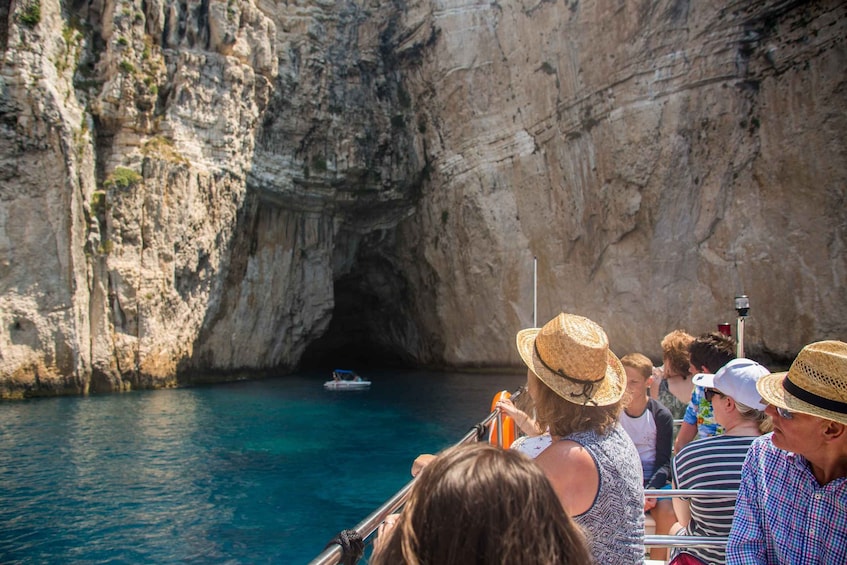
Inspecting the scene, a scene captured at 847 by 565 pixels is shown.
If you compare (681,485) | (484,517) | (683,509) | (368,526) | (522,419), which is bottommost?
(683,509)

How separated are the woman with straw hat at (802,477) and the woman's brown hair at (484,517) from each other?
1.24 meters

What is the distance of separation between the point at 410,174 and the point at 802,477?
27392 millimetres

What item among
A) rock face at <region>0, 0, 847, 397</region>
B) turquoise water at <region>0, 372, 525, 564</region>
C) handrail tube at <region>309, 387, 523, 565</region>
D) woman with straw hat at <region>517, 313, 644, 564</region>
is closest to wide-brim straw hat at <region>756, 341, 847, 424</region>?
woman with straw hat at <region>517, 313, 644, 564</region>

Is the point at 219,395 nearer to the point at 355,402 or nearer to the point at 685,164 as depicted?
the point at 355,402

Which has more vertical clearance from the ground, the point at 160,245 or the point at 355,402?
the point at 160,245

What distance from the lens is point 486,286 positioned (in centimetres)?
2667

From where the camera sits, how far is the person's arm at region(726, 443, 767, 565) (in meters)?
2.05

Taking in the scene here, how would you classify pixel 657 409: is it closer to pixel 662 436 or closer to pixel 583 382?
pixel 662 436

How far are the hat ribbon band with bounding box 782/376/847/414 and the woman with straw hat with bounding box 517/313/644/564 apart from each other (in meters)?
0.55

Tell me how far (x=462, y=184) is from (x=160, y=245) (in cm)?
1288

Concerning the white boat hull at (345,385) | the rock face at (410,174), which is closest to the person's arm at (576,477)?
the rock face at (410,174)

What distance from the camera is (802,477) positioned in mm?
2008

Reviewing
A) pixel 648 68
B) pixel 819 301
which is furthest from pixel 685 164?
pixel 819 301

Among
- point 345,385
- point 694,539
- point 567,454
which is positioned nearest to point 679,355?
point 694,539
